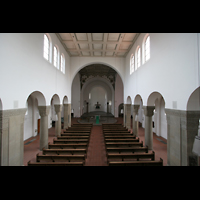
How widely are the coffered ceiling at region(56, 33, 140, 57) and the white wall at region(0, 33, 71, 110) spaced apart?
452 cm

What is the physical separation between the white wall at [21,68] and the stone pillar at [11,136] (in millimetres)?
377

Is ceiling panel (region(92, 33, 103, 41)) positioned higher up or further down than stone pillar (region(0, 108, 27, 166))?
higher up

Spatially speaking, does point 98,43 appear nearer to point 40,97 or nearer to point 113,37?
point 113,37

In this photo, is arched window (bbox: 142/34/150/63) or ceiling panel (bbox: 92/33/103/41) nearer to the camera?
arched window (bbox: 142/34/150/63)

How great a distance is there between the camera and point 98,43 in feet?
43.4

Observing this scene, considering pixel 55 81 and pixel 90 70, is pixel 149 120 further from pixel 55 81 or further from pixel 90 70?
pixel 90 70

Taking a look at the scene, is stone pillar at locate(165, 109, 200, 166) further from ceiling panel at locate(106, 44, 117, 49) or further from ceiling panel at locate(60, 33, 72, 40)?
ceiling panel at locate(60, 33, 72, 40)

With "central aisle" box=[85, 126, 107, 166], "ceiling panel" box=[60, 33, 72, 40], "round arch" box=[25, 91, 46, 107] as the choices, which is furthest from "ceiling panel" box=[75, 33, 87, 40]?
"central aisle" box=[85, 126, 107, 166]

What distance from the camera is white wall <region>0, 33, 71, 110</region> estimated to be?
5302 mm

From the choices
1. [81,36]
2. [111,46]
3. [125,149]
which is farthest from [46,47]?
[125,149]

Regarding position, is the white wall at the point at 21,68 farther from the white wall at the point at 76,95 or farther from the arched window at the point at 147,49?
the white wall at the point at 76,95

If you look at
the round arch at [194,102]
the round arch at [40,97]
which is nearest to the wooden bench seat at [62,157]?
the round arch at [40,97]

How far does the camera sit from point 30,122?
1388cm

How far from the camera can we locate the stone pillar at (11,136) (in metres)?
5.28
